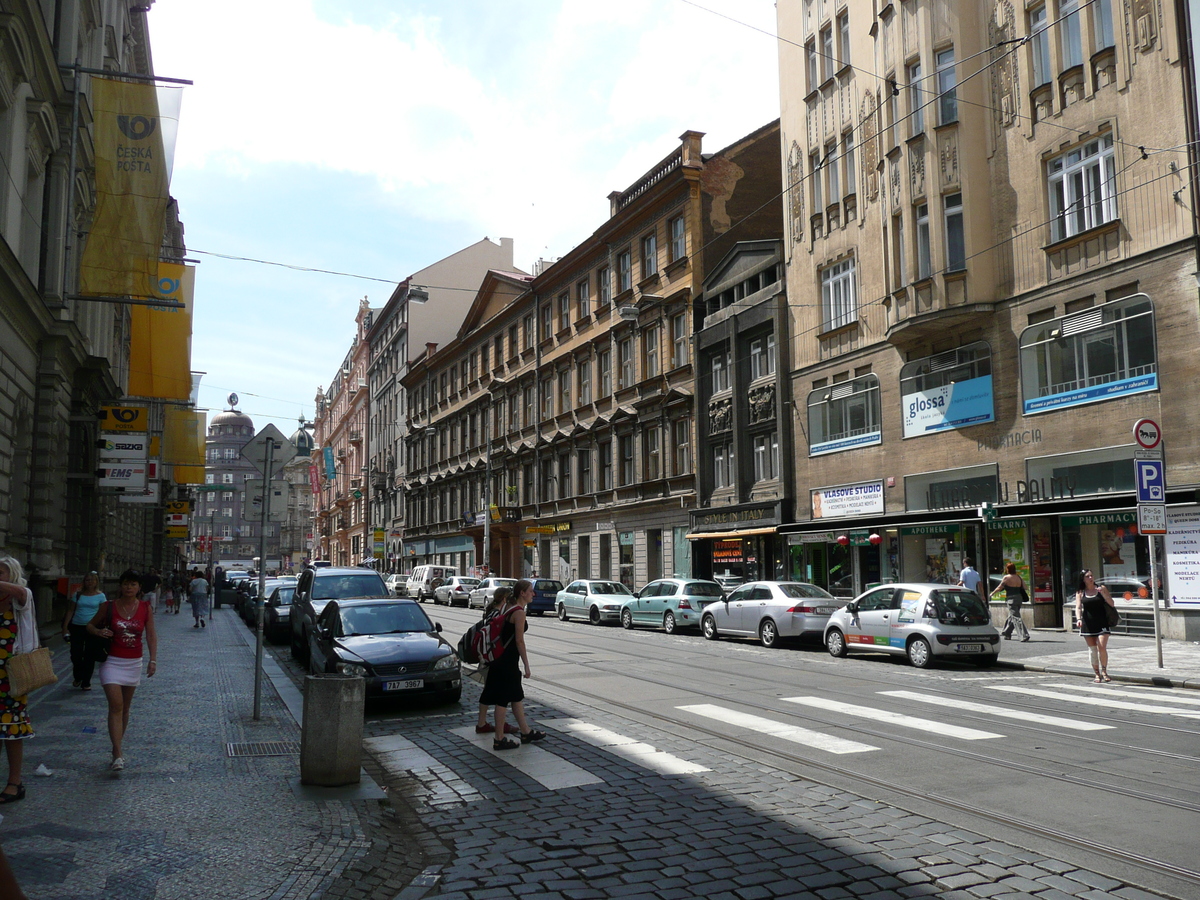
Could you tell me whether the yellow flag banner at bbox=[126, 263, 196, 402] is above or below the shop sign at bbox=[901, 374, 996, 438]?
above

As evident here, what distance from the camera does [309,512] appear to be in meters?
128

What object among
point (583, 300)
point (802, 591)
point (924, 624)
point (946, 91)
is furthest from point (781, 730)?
point (583, 300)

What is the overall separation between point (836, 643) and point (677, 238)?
21774 mm

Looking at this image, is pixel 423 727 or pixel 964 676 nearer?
pixel 423 727

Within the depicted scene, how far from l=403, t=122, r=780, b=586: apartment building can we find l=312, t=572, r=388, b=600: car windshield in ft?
58.5

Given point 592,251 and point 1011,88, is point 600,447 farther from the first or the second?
point 1011,88

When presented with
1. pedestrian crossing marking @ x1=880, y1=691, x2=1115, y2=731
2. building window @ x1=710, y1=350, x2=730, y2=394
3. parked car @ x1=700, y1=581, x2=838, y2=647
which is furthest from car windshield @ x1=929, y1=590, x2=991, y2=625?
building window @ x1=710, y1=350, x2=730, y2=394

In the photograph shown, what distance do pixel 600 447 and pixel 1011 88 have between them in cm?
2320

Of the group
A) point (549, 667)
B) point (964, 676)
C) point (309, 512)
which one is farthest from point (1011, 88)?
point (309, 512)

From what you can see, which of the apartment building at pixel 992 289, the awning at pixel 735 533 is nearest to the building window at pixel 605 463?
the awning at pixel 735 533

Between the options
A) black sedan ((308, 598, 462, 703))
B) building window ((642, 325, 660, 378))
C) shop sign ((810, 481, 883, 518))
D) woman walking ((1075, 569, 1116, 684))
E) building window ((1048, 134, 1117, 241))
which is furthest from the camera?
building window ((642, 325, 660, 378))

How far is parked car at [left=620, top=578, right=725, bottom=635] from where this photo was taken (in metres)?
26.5

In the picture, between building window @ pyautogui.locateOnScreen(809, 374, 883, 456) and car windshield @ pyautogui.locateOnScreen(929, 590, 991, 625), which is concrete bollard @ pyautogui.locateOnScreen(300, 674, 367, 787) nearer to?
car windshield @ pyautogui.locateOnScreen(929, 590, 991, 625)

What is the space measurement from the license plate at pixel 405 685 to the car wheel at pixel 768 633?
1107 cm
